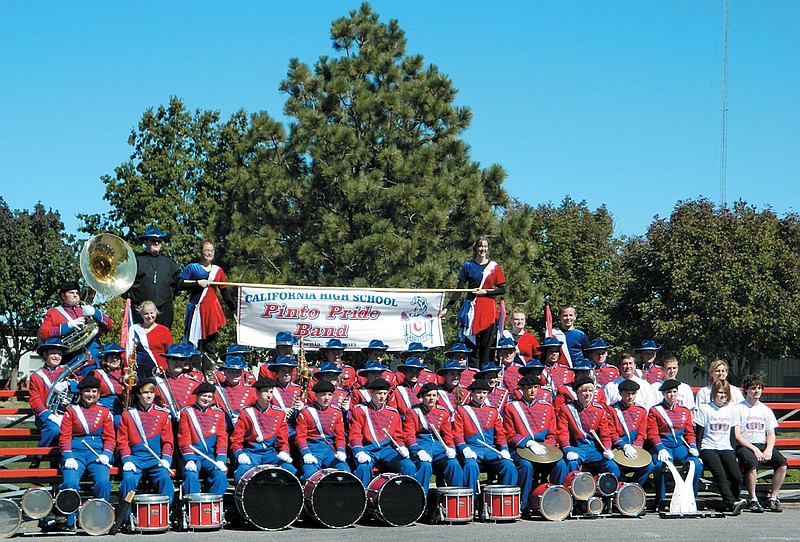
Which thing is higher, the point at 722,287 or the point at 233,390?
the point at 722,287

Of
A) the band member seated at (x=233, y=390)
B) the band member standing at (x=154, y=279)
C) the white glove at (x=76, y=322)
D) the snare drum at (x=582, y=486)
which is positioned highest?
the band member standing at (x=154, y=279)

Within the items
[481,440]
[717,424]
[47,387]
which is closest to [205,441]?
[47,387]

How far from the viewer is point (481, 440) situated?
12.4 meters

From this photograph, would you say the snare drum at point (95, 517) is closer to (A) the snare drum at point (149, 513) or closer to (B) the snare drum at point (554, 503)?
(A) the snare drum at point (149, 513)

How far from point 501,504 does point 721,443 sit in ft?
9.58

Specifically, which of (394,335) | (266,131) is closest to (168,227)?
(266,131)

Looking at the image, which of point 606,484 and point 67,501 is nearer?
point 67,501

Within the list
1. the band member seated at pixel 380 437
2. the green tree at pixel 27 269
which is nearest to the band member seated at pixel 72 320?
the band member seated at pixel 380 437

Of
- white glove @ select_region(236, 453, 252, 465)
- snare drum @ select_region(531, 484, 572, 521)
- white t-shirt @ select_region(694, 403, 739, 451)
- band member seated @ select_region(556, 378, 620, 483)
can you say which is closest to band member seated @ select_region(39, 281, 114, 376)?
white glove @ select_region(236, 453, 252, 465)

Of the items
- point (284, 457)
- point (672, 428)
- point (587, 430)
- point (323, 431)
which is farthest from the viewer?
point (672, 428)

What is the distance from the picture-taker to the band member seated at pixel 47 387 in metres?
11.6

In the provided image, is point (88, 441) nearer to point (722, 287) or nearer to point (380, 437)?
point (380, 437)

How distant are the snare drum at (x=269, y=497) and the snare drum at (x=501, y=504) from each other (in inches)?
82.7

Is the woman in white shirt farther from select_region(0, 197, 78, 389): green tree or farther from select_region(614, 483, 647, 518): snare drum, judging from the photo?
select_region(0, 197, 78, 389): green tree
